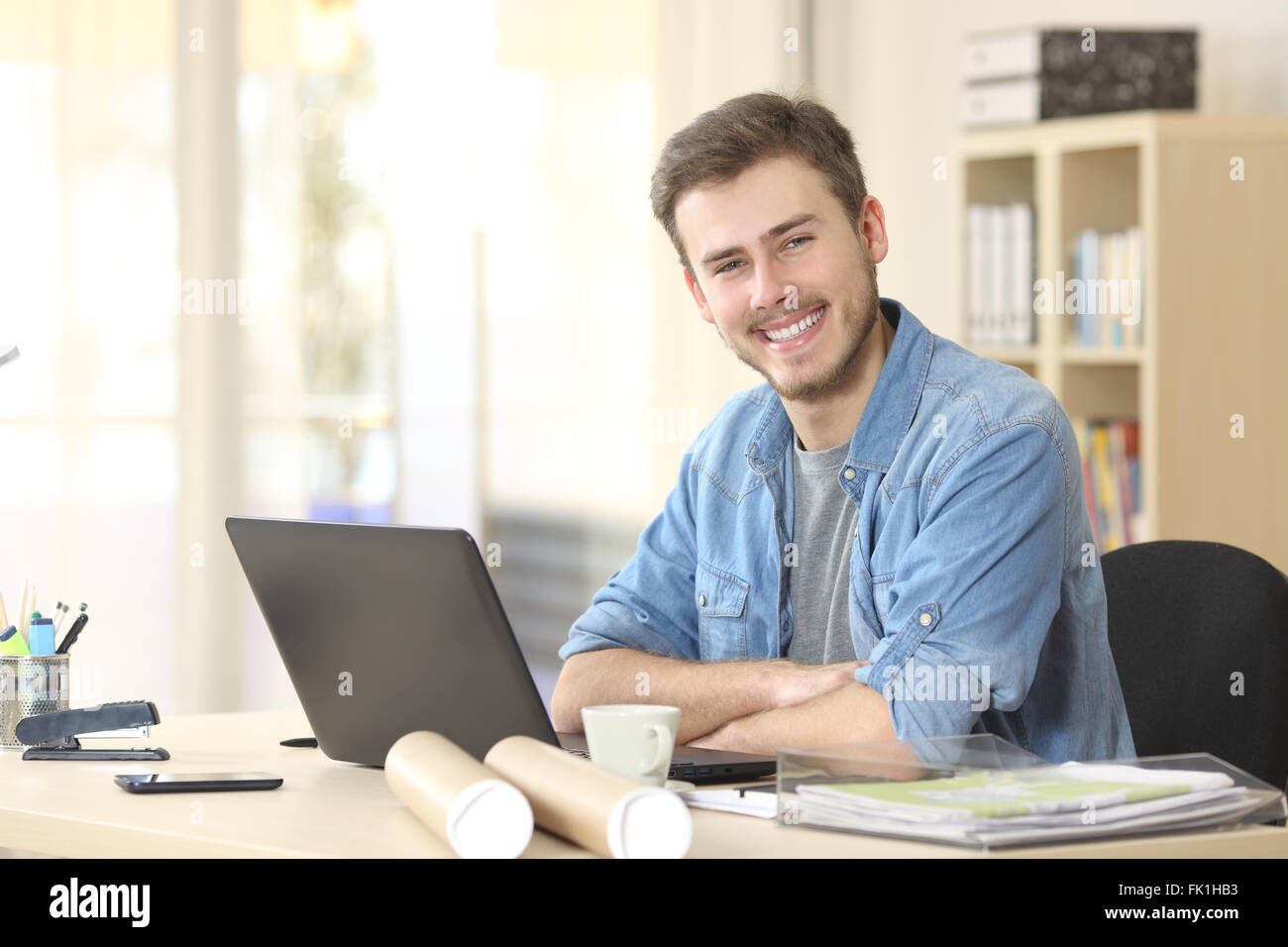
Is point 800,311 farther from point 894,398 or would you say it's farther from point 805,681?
point 805,681

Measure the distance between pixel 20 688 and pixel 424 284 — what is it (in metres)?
2.12

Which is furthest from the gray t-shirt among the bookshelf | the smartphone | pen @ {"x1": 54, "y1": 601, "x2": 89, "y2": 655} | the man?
the bookshelf

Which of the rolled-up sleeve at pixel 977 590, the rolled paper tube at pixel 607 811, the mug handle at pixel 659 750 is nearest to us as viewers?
the rolled paper tube at pixel 607 811

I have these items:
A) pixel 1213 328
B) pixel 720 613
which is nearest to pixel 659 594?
pixel 720 613

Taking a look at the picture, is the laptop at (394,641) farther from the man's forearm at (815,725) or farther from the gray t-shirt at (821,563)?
the gray t-shirt at (821,563)

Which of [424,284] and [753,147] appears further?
[424,284]

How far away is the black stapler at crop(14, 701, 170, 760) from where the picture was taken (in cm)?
154

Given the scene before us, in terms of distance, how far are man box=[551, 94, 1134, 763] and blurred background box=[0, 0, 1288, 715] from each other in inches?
53.4

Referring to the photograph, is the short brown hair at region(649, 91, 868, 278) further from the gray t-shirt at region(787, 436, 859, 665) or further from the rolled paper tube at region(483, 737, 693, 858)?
the rolled paper tube at region(483, 737, 693, 858)

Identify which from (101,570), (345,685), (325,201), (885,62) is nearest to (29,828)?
(345,685)

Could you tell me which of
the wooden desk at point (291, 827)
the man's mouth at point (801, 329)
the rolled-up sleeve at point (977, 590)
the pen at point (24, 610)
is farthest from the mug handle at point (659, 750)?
the pen at point (24, 610)

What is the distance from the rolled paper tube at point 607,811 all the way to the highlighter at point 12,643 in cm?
75

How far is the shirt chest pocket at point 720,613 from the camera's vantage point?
1.83m

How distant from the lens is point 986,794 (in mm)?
1126
